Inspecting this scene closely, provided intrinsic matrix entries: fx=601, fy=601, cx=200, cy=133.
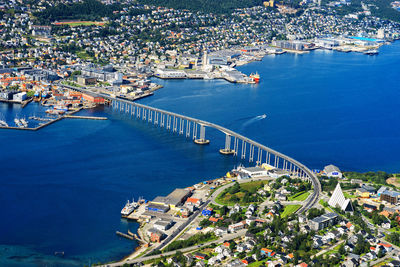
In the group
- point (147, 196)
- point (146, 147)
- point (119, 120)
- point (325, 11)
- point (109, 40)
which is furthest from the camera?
point (325, 11)

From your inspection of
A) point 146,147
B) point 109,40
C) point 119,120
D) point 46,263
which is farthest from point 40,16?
point 46,263

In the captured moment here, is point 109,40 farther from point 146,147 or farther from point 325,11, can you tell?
point 325,11

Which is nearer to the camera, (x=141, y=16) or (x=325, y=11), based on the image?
(x=141, y=16)

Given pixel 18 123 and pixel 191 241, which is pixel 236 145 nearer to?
pixel 191 241

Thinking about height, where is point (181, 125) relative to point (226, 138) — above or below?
below

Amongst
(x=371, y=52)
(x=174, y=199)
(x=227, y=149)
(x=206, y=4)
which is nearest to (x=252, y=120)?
(x=227, y=149)

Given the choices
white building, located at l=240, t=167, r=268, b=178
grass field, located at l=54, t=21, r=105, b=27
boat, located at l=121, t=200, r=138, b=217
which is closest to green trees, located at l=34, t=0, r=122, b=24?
grass field, located at l=54, t=21, r=105, b=27
